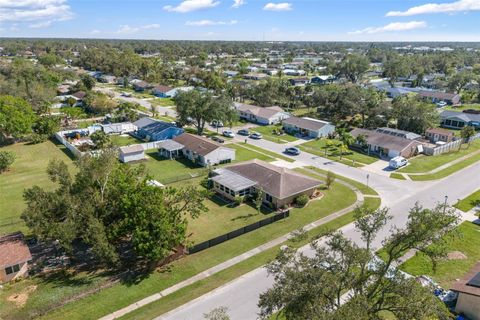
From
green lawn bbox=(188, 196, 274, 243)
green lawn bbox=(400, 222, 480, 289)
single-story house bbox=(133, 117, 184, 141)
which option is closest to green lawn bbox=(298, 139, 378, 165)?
green lawn bbox=(188, 196, 274, 243)

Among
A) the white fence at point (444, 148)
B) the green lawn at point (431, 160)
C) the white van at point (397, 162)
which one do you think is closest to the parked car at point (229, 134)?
the white van at point (397, 162)

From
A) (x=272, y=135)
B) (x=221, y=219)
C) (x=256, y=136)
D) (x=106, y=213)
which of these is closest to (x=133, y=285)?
(x=106, y=213)

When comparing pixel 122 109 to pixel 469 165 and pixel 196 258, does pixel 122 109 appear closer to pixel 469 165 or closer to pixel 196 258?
pixel 196 258

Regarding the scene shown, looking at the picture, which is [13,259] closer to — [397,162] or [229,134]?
[229,134]

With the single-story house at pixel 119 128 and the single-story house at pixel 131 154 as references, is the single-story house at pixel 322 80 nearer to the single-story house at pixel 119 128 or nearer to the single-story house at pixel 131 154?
the single-story house at pixel 119 128

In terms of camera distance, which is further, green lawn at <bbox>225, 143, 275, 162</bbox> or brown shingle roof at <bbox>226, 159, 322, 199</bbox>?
green lawn at <bbox>225, 143, 275, 162</bbox>

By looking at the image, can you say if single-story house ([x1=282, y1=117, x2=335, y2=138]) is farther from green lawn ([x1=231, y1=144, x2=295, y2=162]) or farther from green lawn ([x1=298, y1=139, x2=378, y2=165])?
green lawn ([x1=231, y1=144, x2=295, y2=162])
